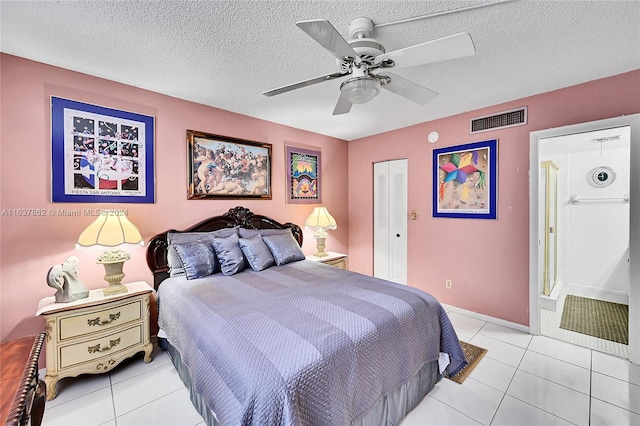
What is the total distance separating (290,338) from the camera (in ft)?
4.67

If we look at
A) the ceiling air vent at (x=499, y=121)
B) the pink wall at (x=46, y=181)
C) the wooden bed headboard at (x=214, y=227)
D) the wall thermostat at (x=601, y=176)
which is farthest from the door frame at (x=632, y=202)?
the pink wall at (x=46, y=181)

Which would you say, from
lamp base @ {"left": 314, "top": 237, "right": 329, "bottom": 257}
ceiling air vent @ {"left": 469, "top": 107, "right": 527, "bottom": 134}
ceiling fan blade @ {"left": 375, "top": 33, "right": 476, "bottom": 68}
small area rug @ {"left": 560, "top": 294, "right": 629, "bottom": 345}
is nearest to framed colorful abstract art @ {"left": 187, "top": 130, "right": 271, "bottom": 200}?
lamp base @ {"left": 314, "top": 237, "right": 329, "bottom": 257}

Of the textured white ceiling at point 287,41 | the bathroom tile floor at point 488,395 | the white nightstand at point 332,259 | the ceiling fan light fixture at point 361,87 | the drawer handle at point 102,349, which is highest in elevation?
the textured white ceiling at point 287,41

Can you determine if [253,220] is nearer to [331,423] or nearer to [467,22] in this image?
[331,423]

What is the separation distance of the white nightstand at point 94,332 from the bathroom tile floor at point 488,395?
171 millimetres

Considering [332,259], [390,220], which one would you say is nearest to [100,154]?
[332,259]

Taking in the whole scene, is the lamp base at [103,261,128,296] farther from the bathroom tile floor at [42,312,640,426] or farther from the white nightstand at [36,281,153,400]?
the bathroom tile floor at [42,312,640,426]

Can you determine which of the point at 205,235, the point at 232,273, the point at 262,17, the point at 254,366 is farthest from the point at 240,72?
the point at 254,366

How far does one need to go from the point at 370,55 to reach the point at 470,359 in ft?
8.54

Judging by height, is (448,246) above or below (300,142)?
below

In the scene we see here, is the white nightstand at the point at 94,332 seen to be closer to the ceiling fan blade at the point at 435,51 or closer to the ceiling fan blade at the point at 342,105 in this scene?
the ceiling fan blade at the point at 342,105

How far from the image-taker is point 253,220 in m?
3.46

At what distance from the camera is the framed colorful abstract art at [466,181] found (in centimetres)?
316

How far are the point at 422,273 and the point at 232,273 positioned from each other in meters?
2.57
